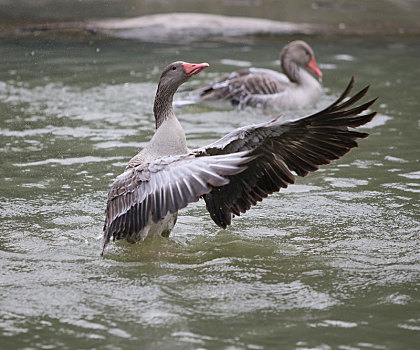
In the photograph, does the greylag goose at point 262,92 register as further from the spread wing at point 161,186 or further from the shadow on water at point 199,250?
the spread wing at point 161,186

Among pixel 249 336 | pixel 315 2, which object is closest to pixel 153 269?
pixel 249 336

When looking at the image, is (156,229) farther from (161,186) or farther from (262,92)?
(262,92)

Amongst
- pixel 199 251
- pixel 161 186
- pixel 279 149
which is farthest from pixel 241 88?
pixel 161 186

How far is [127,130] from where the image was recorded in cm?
977

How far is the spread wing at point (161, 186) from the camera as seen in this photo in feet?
16.4

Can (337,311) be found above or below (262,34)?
below

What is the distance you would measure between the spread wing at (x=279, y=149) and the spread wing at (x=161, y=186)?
1.08 ft

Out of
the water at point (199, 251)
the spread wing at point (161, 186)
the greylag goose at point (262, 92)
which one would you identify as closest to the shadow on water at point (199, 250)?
the water at point (199, 251)

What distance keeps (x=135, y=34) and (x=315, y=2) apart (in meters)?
5.17

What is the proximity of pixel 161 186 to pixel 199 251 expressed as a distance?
3.36 ft

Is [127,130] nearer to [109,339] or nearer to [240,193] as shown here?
[240,193]

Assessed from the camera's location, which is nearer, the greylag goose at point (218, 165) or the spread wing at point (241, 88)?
the greylag goose at point (218, 165)

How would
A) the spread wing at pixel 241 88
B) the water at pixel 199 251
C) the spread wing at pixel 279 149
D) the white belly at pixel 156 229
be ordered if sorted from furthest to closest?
1. the spread wing at pixel 241 88
2. the white belly at pixel 156 229
3. the spread wing at pixel 279 149
4. the water at pixel 199 251

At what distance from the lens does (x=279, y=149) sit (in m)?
5.84
